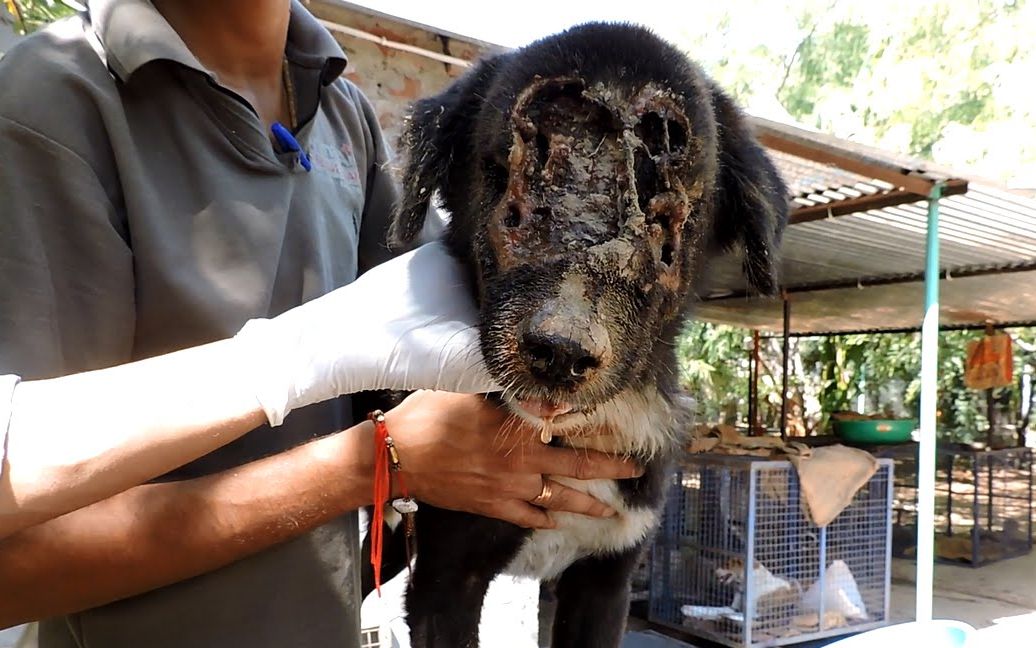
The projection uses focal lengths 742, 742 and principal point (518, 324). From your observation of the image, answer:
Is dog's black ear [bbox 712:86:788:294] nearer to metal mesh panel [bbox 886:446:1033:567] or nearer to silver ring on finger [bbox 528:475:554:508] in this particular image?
silver ring on finger [bbox 528:475:554:508]

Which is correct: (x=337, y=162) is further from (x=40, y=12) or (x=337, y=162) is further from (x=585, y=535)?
(x=40, y=12)

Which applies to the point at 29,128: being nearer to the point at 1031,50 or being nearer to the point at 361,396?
the point at 361,396

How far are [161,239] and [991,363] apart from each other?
10805 mm

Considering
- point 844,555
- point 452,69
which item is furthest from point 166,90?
point 844,555

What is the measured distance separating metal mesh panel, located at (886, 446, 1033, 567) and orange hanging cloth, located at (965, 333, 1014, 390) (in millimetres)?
950

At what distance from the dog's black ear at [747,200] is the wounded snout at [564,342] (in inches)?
29.9

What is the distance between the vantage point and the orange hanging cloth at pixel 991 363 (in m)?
9.62

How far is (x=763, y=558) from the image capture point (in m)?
5.75

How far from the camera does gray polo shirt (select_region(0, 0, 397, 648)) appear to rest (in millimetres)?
1250

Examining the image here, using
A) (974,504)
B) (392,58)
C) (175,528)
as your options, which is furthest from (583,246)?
(974,504)

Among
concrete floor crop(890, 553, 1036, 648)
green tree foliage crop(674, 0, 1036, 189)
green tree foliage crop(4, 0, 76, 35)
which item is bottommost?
concrete floor crop(890, 553, 1036, 648)

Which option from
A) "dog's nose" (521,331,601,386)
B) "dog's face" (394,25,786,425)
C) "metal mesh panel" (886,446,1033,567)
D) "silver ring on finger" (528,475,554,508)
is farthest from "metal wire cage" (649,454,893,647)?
"dog's nose" (521,331,601,386)

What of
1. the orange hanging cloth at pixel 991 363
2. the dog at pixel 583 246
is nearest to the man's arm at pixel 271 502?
the dog at pixel 583 246

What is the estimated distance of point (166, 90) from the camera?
58.4 inches
